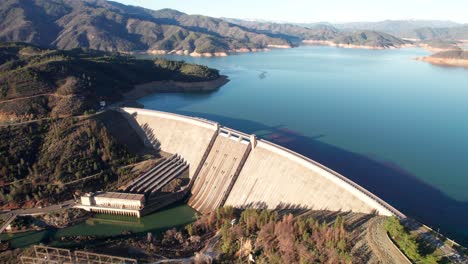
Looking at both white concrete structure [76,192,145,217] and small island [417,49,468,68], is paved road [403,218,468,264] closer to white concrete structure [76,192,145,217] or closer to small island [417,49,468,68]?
white concrete structure [76,192,145,217]

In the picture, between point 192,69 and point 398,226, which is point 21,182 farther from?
point 192,69

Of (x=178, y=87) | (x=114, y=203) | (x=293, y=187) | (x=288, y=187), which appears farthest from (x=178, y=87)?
(x=293, y=187)

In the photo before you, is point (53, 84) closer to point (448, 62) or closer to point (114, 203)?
point (114, 203)

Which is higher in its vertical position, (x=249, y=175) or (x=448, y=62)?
(x=448, y=62)

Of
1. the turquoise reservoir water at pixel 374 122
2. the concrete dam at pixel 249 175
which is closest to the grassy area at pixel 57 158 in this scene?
the concrete dam at pixel 249 175

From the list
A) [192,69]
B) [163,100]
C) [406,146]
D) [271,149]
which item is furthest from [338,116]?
[192,69]

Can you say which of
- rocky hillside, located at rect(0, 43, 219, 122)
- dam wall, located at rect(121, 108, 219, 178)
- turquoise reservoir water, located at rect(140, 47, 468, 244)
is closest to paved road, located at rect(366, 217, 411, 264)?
turquoise reservoir water, located at rect(140, 47, 468, 244)
